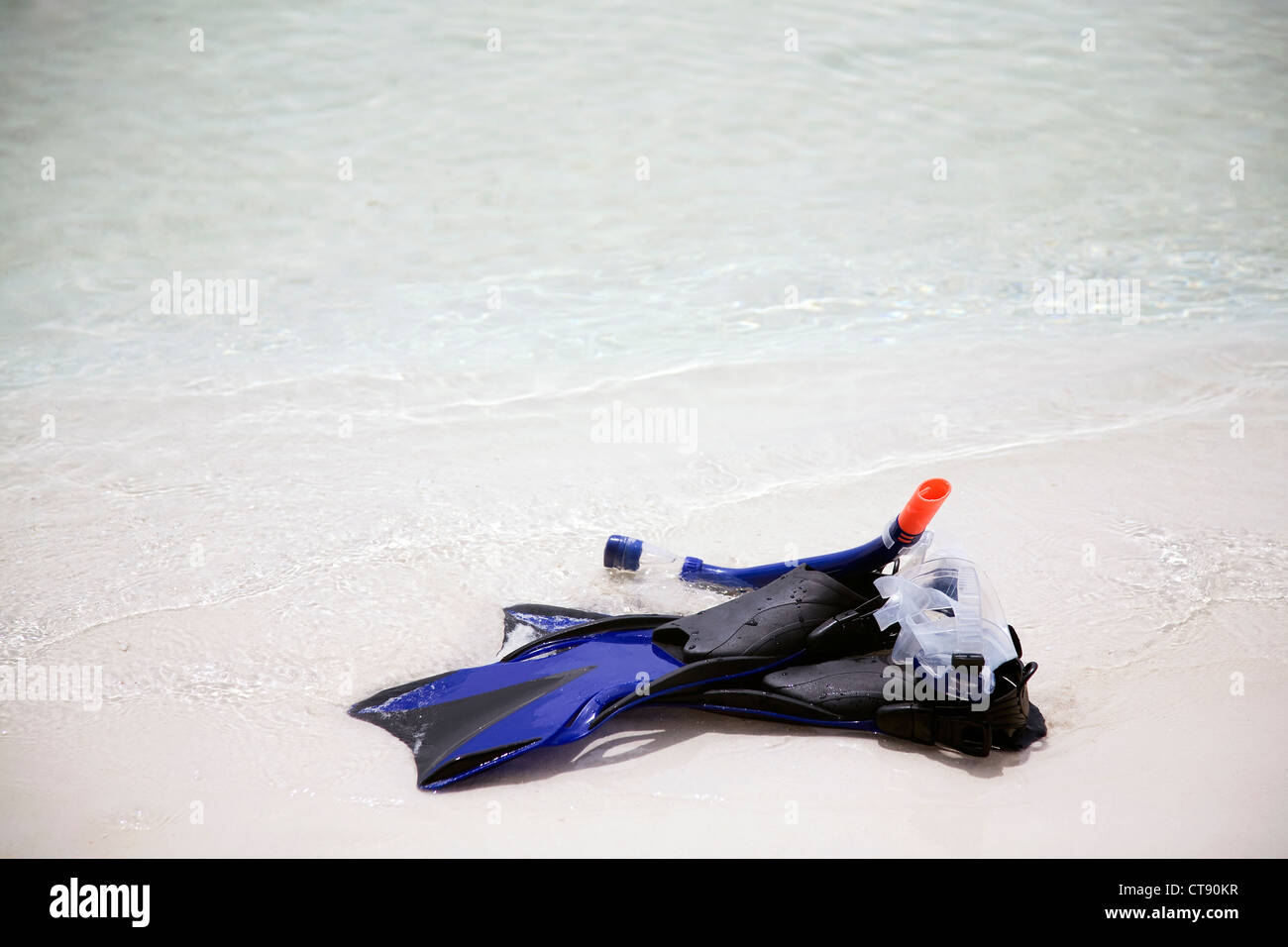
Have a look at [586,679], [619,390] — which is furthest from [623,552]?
[619,390]

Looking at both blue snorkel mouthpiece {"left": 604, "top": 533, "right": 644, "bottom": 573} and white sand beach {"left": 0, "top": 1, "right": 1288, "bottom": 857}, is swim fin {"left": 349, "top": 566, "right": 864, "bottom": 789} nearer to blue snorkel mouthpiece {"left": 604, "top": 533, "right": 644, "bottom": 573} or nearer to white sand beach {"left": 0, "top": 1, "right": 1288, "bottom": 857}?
white sand beach {"left": 0, "top": 1, "right": 1288, "bottom": 857}

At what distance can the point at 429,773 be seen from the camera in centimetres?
214

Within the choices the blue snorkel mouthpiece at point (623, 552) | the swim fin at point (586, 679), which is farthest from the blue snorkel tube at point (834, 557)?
the swim fin at point (586, 679)

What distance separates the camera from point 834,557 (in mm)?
2547

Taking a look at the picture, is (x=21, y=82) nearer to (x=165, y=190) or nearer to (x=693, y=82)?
(x=165, y=190)

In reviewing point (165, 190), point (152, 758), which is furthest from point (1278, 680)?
point (165, 190)

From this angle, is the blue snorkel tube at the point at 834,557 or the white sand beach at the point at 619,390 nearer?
the white sand beach at the point at 619,390

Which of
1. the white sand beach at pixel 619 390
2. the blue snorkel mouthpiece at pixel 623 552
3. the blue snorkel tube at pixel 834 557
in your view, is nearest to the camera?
the white sand beach at pixel 619 390

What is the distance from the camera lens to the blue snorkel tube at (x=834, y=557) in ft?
7.77

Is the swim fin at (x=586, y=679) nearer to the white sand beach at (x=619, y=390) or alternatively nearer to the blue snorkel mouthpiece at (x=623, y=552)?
the white sand beach at (x=619, y=390)

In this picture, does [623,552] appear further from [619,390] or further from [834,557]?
[619,390]

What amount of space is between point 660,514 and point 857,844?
64.6 inches
